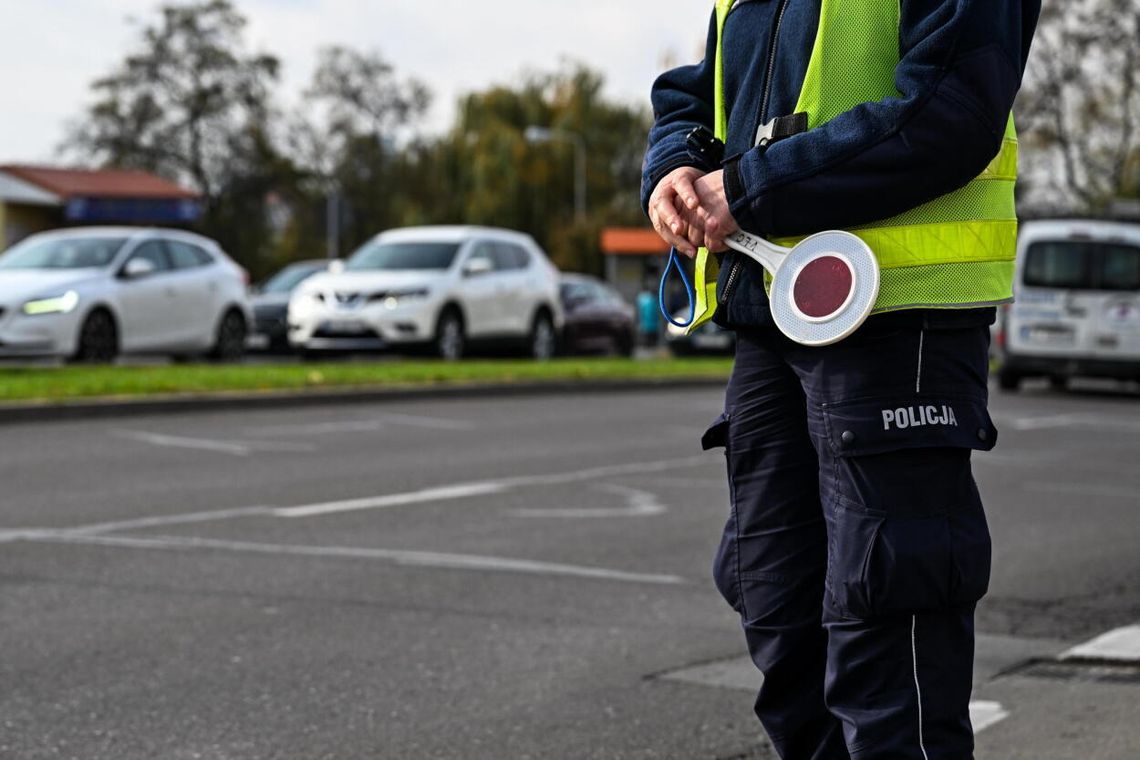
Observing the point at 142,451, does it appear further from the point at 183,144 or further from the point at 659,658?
the point at 183,144

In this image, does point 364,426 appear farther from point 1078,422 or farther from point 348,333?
point 348,333

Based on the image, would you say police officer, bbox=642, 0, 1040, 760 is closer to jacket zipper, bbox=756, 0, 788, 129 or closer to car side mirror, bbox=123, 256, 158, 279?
jacket zipper, bbox=756, 0, 788, 129

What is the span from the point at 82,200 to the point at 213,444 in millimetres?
44914

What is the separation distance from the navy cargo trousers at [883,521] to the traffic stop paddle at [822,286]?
2.4 inches

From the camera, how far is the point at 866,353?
9.07 ft

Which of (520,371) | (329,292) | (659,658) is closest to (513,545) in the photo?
(659,658)

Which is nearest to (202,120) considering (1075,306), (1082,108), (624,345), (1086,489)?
(1082,108)

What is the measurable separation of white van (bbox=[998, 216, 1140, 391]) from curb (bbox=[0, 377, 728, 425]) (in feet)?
15.4

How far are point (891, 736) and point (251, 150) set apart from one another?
66.8 meters

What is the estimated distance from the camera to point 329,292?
21.3 m

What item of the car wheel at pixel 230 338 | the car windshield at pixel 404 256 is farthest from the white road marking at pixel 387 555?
the car windshield at pixel 404 256

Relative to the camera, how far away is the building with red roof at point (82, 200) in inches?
2076

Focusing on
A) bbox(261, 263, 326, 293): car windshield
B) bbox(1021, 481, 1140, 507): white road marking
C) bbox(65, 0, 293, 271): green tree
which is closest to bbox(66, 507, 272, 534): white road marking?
bbox(1021, 481, 1140, 507): white road marking

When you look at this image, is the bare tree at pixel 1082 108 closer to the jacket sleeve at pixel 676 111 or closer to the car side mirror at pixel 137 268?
the car side mirror at pixel 137 268
